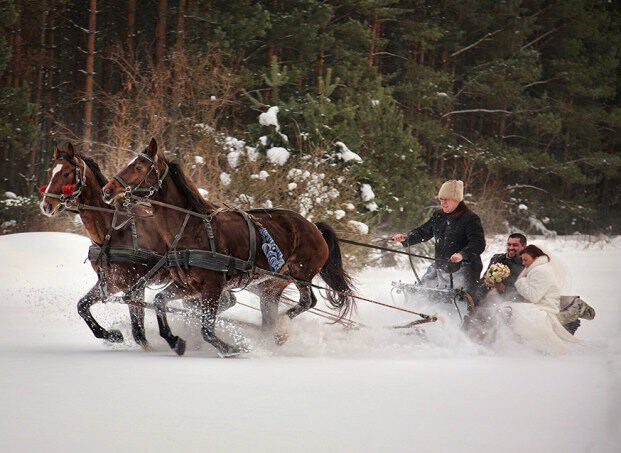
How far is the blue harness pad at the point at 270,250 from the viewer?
26.6 ft

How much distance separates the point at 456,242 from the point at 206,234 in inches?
106

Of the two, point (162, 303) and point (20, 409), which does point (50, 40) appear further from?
point (20, 409)

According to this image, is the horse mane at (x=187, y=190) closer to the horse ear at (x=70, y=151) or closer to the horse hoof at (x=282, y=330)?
the horse ear at (x=70, y=151)

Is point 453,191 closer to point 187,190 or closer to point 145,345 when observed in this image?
point 187,190

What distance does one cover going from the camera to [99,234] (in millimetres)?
7906

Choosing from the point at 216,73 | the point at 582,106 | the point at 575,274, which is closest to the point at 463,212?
the point at 216,73

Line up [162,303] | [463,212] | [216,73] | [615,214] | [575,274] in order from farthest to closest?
[615,214], [575,274], [216,73], [463,212], [162,303]

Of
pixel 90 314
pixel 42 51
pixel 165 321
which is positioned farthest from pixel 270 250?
pixel 42 51

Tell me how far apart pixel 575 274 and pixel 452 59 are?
1404cm

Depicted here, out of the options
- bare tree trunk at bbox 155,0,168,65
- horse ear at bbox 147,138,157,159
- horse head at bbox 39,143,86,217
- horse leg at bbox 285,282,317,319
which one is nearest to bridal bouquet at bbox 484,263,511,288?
horse leg at bbox 285,282,317,319

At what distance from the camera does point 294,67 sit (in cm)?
2294

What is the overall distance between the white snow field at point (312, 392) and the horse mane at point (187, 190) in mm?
1305

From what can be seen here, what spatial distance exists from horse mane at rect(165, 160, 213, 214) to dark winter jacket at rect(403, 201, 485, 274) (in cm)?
240

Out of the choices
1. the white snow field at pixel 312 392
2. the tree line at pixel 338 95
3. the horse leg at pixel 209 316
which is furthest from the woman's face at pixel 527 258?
the tree line at pixel 338 95
